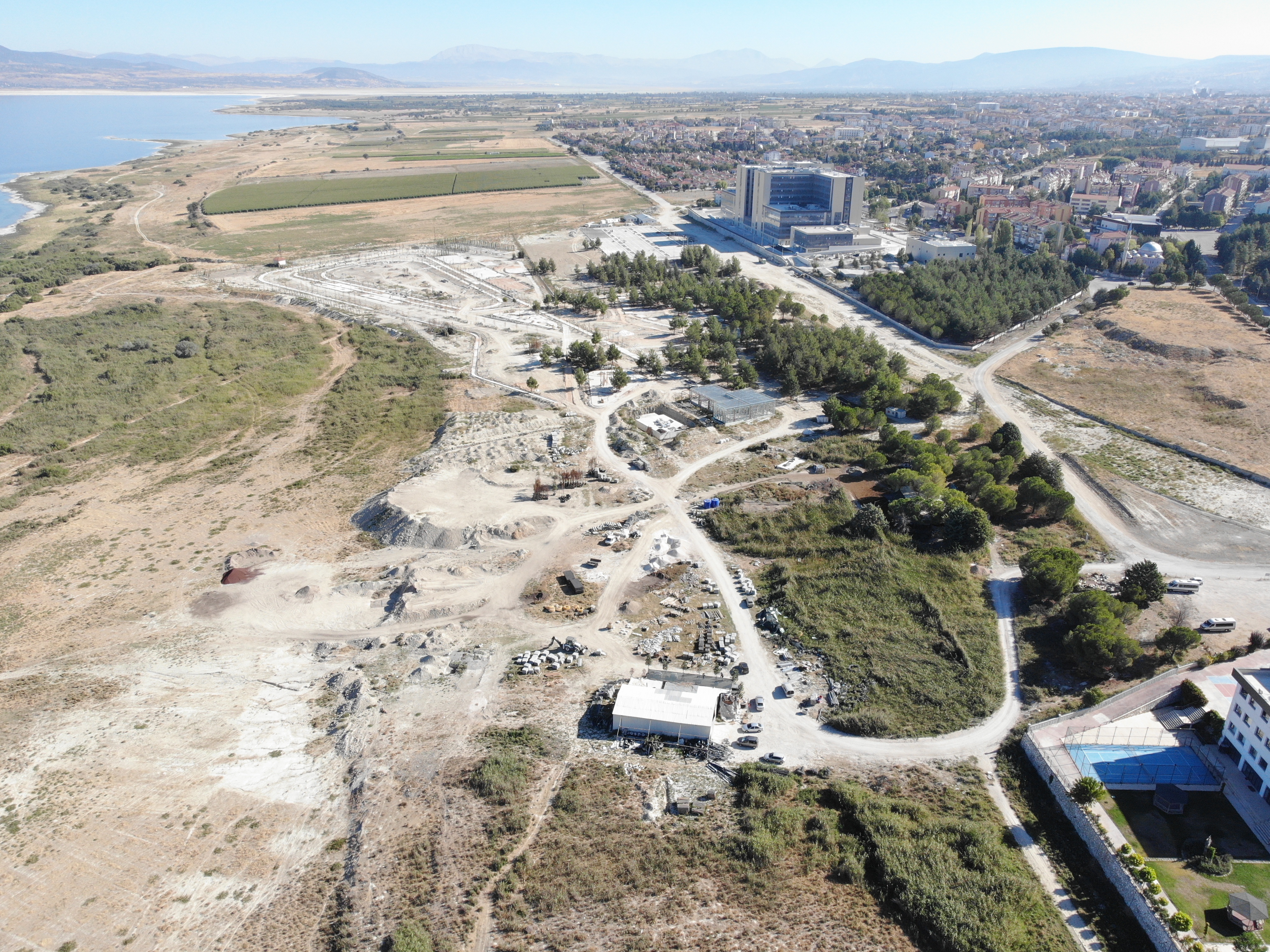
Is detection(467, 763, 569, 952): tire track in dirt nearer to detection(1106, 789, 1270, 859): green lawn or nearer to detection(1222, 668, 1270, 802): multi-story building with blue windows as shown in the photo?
detection(1106, 789, 1270, 859): green lawn

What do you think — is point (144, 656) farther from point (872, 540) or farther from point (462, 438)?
point (872, 540)

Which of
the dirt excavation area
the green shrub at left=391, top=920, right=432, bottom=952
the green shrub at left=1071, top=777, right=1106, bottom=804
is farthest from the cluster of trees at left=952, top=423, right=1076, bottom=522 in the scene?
the green shrub at left=391, top=920, right=432, bottom=952

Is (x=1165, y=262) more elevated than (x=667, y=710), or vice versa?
(x=1165, y=262)

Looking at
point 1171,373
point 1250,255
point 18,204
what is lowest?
point 1171,373

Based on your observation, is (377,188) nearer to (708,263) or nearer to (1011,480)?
(708,263)

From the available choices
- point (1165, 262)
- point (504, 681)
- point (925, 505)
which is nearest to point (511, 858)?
point (504, 681)

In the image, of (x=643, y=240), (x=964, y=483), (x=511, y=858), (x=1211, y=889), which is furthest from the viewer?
(x=643, y=240)
